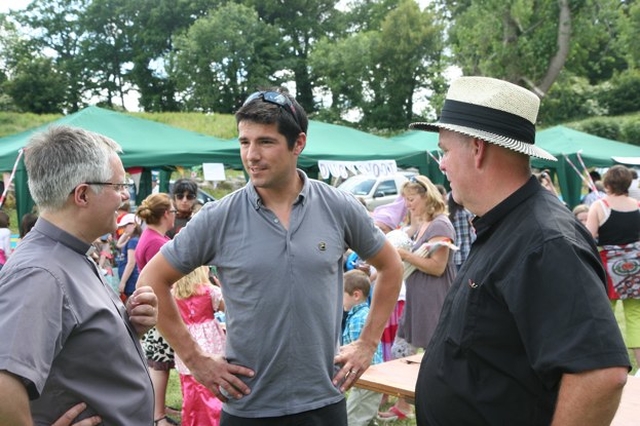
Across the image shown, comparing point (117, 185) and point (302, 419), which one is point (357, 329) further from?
point (117, 185)

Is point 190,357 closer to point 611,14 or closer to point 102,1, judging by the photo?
point 611,14

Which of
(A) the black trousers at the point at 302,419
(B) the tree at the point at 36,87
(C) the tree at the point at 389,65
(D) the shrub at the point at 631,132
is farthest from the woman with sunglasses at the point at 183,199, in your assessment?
(B) the tree at the point at 36,87

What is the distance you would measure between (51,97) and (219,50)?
13876 mm

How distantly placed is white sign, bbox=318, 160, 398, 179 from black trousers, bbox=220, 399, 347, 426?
1000cm

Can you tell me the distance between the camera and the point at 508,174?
1977 millimetres

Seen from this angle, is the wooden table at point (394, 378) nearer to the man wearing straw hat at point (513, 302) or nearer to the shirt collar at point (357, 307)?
the man wearing straw hat at point (513, 302)

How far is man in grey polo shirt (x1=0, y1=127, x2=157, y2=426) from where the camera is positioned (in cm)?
171

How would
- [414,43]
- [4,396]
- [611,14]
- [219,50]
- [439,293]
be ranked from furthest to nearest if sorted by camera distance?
[219,50] < [414,43] < [611,14] < [439,293] < [4,396]

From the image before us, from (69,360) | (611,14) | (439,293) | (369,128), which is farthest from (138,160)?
(369,128)

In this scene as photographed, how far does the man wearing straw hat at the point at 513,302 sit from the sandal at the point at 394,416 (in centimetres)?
378

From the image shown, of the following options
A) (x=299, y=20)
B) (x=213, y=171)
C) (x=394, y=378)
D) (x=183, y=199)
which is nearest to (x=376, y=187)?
(x=213, y=171)

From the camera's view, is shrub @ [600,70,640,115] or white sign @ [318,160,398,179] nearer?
white sign @ [318,160,398,179]

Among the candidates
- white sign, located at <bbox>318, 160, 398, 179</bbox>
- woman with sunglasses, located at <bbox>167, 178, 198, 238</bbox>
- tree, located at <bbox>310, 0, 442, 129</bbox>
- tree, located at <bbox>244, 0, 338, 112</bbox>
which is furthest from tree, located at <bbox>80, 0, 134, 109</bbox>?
woman with sunglasses, located at <bbox>167, 178, 198, 238</bbox>

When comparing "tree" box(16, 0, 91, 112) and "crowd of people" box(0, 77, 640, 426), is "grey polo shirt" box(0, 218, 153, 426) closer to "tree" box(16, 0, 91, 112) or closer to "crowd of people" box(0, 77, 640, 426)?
"crowd of people" box(0, 77, 640, 426)
